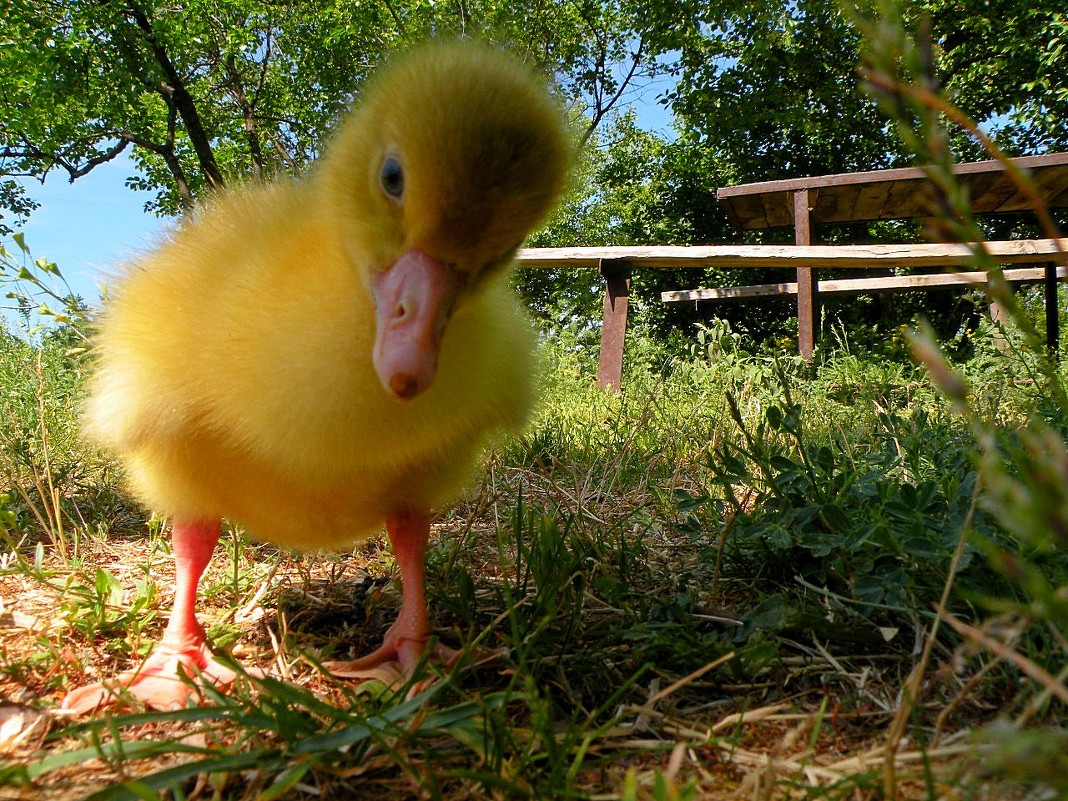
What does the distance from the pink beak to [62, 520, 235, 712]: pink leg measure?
578 millimetres

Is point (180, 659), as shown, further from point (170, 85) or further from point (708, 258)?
point (170, 85)

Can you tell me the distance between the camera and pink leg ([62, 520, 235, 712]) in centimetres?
133

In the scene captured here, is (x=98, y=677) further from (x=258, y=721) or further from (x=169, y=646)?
(x=258, y=721)

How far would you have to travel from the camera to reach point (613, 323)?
7047 millimetres

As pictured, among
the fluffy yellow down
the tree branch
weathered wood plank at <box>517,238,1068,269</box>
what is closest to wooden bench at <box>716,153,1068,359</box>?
weathered wood plank at <box>517,238,1068,269</box>

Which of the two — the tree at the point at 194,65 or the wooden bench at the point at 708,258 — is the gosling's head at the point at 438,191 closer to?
the wooden bench at the point at 708,258

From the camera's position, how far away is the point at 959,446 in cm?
199

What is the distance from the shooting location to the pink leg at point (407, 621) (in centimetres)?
151

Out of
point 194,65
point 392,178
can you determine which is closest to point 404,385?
point 392,178

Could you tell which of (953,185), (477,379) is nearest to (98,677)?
(477,379)

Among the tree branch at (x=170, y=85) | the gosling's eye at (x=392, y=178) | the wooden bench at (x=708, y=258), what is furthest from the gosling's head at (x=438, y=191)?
the tree branch at (x=170, y=85)

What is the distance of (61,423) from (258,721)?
9.35 ft

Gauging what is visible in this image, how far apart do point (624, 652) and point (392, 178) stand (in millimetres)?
911

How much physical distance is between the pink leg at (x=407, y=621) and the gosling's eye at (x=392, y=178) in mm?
725
